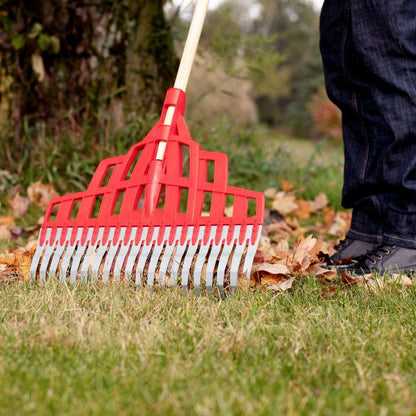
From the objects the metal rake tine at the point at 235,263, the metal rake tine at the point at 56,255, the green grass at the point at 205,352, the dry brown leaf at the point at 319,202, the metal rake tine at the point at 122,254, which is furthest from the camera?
the dry brown leaf at the point at 319,202

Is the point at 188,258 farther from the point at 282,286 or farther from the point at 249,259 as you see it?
the point at 282,286

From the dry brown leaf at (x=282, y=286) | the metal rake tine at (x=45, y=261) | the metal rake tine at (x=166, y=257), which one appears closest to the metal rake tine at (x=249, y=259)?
the dry brown leaf at (x=282, y=286)

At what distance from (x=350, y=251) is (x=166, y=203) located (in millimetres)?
786

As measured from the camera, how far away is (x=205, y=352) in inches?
48.8

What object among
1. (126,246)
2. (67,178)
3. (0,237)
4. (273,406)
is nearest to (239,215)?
(126,246)

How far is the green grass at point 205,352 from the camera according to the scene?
1019mm

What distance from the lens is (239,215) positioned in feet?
5.91

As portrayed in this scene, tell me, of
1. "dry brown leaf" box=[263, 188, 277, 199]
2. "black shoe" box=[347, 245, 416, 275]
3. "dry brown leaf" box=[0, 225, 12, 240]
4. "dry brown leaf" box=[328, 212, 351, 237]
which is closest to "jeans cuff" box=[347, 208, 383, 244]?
"black shoe" box=[347, 245, 416, 275]

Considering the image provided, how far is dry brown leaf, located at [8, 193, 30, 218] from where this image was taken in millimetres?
3107

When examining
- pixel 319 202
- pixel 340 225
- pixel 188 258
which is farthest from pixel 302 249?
pixel 319 202

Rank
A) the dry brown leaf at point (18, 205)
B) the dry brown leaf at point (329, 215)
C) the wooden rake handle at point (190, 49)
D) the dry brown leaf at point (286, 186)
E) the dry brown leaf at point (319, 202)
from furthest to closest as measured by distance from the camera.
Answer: the dry brown leaf at point (286, 186)
the dry brown leaf at point (319, 202)
the dry brown leaf at point (329, 215)
the dry brown leaf at point (18, 205)
the wooden rake handle at point (190, 49)

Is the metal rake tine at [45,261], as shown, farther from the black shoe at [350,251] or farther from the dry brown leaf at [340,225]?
the dry brown leaf at [340,225]

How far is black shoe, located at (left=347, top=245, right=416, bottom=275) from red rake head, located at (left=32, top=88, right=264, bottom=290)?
45cm

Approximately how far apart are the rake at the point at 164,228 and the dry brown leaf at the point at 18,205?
3.61ft
